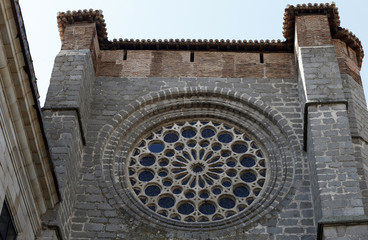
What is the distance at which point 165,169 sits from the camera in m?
14.2

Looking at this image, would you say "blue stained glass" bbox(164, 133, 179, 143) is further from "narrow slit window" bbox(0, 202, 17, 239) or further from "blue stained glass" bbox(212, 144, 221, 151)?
"narrow slit window" bbox(0, 202, 17, 239)

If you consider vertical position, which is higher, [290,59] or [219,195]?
[290,59]

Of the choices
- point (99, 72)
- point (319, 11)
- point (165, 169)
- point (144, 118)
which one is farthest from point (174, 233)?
point (319, 11)

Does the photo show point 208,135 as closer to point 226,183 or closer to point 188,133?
point 188,133

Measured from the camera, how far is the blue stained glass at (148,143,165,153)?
14.6m

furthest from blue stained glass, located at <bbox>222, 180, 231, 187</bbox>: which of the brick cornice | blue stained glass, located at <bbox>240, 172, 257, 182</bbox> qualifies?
the brick cornice

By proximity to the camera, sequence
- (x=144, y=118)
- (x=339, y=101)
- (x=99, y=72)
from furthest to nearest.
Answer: (x=99, y=72)
(x=144, y=118)
(x=339, y=101)

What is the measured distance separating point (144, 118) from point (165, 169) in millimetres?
1343

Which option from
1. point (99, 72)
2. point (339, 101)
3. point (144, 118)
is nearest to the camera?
point (339, 101)

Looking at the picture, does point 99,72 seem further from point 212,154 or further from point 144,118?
point 212,154

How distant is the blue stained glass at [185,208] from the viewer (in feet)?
44.0

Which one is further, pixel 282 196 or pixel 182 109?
pixel 182 109

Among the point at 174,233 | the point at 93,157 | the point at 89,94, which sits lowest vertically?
the point at 174,233

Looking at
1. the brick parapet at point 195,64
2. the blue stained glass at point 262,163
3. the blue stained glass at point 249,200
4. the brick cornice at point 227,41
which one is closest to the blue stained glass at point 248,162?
the blue stained glass at point 262,163
